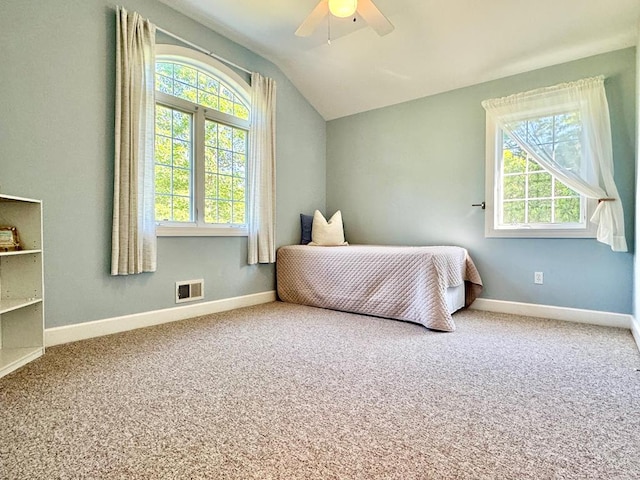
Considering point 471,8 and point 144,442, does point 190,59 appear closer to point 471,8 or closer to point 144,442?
point 471,8

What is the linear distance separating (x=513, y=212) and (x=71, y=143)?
3858 millimetres

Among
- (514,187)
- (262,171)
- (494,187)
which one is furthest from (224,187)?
(514,187)

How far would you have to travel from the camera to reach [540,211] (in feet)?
10.6

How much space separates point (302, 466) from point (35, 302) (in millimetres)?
1938

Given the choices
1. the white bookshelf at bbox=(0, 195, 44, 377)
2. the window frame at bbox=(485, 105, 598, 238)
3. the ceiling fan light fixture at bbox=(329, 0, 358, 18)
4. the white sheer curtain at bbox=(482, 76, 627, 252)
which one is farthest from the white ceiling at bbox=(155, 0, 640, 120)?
the white bookshelf at bbox=(0, 195, 44, 377)

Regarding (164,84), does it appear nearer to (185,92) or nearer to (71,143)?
(185,92)

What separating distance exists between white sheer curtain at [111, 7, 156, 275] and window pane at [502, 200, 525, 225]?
3.33 metres

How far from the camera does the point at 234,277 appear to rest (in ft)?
11.5

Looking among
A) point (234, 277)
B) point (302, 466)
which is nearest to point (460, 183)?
point (234, 277)

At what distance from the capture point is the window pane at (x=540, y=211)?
319 centimetres

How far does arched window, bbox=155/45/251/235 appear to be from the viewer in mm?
2957

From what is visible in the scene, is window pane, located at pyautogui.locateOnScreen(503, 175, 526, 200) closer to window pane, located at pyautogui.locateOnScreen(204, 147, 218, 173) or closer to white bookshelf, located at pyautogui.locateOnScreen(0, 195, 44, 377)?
window pane, located at pyautogui.locateOnScreen(204, 147, 218, 173)

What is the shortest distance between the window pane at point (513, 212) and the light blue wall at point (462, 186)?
0.74ft

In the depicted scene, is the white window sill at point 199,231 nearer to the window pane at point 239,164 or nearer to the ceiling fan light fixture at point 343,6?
the window pane at point 239,164
